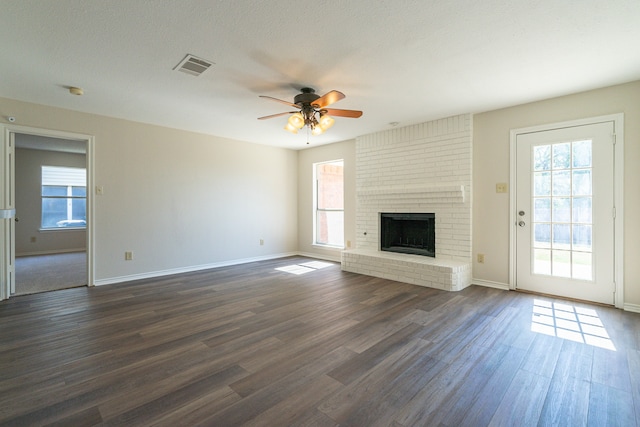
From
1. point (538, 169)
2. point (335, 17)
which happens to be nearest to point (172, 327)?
point (335, 17)

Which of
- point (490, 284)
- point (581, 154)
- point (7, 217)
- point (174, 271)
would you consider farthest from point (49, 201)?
point (581, 154)

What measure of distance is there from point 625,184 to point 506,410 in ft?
10.2

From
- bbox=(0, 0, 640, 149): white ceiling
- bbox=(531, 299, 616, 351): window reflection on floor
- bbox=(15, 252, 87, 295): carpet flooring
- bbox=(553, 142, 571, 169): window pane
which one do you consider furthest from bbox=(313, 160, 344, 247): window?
bbox=(15, 252, 87, 295): carpet flooring

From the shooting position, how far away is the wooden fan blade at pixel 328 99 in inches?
106

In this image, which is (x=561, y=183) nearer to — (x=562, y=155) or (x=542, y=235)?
(x=562, y=155)

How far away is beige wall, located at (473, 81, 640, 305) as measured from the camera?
3.14 meters

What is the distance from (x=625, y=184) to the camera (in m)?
3.17

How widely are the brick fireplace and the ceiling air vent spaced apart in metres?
3.29

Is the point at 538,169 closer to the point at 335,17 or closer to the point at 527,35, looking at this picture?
the point at 527,35

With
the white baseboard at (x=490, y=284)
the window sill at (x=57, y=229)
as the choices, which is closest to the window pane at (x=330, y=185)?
the white baseboard at (x=490, y=284)

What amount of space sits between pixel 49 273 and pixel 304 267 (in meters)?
4.41

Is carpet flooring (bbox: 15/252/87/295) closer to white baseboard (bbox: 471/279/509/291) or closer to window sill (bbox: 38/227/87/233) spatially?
window sill (bbox: 38/227/87/233)

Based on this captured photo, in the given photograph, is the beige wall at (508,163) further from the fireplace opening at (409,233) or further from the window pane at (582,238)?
the fireplace opening at (409,233)

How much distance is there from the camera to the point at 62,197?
297 inches
